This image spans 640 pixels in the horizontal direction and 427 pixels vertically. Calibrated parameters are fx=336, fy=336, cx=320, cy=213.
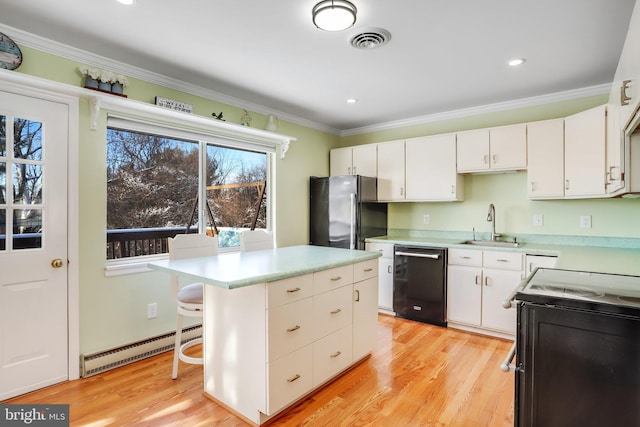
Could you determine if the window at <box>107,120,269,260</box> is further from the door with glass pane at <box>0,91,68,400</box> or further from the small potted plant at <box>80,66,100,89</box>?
the door with glass pane at <box>0,91,68,400</box>

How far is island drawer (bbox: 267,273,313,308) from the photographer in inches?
72.9

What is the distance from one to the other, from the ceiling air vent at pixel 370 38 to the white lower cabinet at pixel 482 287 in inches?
85.9

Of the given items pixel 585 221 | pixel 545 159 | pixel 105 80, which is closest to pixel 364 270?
pixel 545 159

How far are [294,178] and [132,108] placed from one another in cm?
198

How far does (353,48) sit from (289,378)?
2.24 m

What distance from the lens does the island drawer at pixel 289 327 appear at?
1.85 metres

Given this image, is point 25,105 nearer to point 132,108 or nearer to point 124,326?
point 132,108

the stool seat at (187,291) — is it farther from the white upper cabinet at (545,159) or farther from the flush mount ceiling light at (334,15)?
the white upper cabinet at (545,159)

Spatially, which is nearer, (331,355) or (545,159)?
(331,355)

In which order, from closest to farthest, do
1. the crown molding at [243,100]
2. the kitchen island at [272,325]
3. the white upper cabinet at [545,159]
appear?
the kitchen island at [272,325] < the crown molding at [243,100] < the white upper cabinet at [545,159]

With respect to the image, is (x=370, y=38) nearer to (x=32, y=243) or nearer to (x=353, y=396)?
(x=353, y=396)

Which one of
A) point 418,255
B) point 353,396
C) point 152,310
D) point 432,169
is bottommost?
point 353,396

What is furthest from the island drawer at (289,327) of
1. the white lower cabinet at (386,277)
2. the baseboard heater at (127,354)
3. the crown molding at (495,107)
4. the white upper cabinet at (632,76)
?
the crown molding at (495,107)

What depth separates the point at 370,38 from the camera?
225cm
